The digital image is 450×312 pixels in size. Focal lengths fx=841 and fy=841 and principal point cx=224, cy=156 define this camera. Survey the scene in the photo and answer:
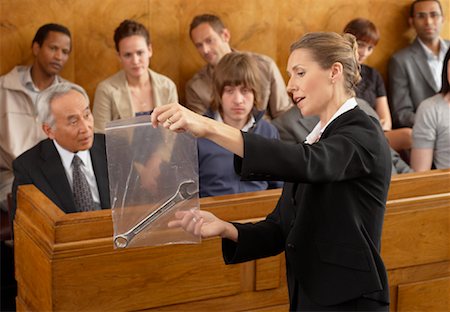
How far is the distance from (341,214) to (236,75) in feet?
5.93

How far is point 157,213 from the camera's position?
2.42 m

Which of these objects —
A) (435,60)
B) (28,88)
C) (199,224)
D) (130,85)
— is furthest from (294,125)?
(199,224)

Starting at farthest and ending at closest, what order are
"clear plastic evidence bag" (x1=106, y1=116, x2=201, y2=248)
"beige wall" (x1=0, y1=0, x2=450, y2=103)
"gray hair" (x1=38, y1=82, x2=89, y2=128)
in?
1. "beige wall" (x1=0, y1=0, x2=450, y2=103)
2. "gray hair" (x1=38, y1=82, x2=89, y2=128)
3. "clear plastic evidence bag" (x1=106, y1=116, x2=201, y2=248)

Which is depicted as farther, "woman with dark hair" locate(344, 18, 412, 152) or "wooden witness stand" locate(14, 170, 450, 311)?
"woman with dark hair" locate(344, 18, 412, 152)

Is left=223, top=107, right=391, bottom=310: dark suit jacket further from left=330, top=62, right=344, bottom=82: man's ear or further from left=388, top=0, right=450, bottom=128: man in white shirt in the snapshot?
left=388, top=0, right=450, bottom=128: man in white shirt

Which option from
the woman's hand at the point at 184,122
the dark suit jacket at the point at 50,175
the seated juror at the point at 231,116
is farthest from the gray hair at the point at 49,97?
the woman's hand at the point at 184,122

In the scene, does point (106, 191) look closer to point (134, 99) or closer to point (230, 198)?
point (230, 198)

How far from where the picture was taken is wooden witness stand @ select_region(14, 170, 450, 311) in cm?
308

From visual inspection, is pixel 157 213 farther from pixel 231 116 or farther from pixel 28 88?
pixel 28 88

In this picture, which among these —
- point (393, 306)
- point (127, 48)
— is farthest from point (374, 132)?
point (127, 48)

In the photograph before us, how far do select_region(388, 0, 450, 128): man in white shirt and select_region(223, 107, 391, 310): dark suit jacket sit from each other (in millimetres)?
3606

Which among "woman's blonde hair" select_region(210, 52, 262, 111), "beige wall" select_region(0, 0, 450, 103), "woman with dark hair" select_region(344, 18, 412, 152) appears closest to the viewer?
"woman's blonde hair" select_region(210, 52, 262, 111)

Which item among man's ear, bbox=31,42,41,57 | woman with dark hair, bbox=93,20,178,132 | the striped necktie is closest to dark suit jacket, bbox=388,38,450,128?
woman with dark hair, bbox=93,20,178,132

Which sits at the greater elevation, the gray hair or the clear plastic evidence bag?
the gray hair
